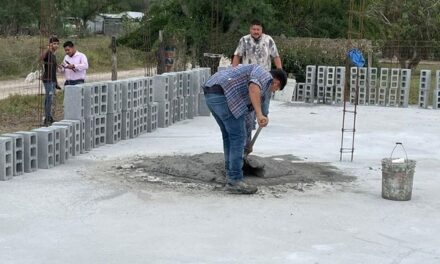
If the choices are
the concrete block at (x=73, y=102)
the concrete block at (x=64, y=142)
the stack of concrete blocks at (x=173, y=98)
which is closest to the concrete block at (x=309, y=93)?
the stack of concrete blocks at (x=173, y=98)

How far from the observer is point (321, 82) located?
16906mm

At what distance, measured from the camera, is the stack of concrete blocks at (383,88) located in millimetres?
16500

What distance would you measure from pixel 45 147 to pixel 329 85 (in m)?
9.96

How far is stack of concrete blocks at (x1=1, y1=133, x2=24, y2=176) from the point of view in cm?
750

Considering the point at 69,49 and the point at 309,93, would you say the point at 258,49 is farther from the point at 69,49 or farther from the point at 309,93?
the point at 309,93

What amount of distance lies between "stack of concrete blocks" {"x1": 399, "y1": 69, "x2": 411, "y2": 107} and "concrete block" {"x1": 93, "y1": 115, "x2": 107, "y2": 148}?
899 cm

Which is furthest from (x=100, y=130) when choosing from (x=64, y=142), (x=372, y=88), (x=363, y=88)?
(x=372, y=88)

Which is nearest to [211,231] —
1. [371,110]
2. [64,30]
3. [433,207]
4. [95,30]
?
[433,207]

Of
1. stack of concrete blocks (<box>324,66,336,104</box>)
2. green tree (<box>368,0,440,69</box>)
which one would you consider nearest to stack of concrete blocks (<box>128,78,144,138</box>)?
stack of concrete blocks (<box>324,66,336,104</box>)

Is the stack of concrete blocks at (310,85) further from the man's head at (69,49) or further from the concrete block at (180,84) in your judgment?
the man's head at (69,49)

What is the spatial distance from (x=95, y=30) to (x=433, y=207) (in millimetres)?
57559

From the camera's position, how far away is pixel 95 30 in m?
61.8

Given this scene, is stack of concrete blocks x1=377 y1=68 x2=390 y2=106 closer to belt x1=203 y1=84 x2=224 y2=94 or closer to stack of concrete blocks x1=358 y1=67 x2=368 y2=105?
stack of concrete blocks x1=358 y1=67 x2=368 y2=105

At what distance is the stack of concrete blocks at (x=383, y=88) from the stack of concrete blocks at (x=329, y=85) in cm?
113
